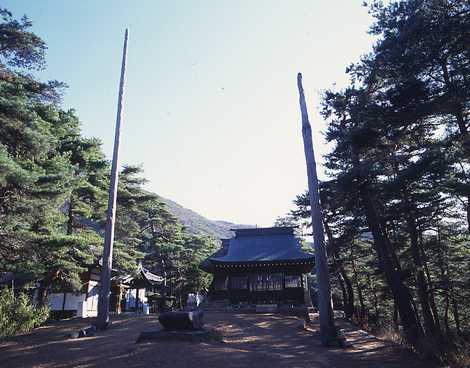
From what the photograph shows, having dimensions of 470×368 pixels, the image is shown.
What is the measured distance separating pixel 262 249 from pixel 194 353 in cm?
1837

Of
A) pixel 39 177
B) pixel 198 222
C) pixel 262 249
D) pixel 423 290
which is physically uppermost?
pixel 198 222

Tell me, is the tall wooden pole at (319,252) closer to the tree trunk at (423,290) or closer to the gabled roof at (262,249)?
the tree trunk at (423,290)

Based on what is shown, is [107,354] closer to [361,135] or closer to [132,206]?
[361,135]

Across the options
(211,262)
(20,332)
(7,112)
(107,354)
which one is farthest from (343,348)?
(211,262)

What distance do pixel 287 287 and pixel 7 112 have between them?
19839 mm

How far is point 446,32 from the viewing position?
9336 millimetres

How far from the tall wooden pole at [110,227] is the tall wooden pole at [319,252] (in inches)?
311

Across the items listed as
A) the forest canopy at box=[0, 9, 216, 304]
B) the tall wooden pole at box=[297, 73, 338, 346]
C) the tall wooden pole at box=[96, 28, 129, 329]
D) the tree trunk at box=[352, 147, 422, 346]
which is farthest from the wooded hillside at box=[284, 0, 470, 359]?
the forest canopy at box=[0, 9, 216, 304]

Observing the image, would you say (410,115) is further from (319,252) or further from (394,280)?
(394,280)

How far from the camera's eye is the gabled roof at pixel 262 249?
923 inches

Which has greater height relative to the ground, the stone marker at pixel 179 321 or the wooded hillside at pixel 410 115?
the wooded hillside at pixel 410 115

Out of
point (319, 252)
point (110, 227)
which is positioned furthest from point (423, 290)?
point (110, 227)

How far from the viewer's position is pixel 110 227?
42.9ft

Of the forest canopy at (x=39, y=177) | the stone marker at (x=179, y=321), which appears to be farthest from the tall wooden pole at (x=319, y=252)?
the forest canopy at (x=39, y=177)
